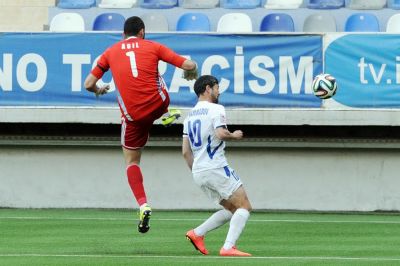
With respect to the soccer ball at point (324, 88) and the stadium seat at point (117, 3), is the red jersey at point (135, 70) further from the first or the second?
the stadium seat at point (117, 3)

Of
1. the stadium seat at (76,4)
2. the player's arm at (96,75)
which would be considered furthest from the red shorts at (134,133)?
the stadium seat at (76,4)

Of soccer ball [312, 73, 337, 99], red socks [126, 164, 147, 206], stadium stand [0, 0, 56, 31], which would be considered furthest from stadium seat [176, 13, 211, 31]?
red socks [126, 164, 147, 206]

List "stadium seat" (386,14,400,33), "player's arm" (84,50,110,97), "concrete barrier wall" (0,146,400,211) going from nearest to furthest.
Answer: "player's arm" (84,50,110,97)
"concrete barrier wall" (0,146,400,211)
"stadium seat" (386,14,400,33)

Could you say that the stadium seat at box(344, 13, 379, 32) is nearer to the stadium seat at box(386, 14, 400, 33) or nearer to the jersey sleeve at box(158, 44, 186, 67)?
the stadium seat at box(386, 14, 400, 33)

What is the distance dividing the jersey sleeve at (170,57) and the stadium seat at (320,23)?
7719 mm

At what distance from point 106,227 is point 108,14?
20.2 ft

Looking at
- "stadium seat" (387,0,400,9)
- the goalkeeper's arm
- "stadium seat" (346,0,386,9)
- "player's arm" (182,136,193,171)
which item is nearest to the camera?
"player's arm" (182,136,193,171)

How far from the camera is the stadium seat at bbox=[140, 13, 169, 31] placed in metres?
18.9

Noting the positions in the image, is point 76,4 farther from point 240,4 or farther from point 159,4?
point 240,4

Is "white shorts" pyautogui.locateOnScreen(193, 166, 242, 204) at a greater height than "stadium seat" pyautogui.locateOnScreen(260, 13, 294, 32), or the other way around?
"stadium seat" pyautogui.locateOnScreen(260, 13, 294, 32)

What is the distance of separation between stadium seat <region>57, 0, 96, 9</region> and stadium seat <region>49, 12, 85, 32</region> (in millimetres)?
610

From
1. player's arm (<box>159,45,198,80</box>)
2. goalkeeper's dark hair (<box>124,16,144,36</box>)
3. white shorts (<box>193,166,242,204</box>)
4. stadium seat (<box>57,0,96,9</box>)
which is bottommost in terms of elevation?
white shorts (<box>193,166,242,204</box>)

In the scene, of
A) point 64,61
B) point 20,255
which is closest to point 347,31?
point 64,61

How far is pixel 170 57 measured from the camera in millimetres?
11117
